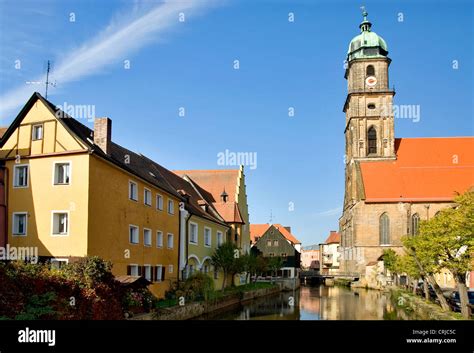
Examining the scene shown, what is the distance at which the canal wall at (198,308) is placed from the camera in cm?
1889

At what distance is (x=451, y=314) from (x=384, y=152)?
46677 millimetres

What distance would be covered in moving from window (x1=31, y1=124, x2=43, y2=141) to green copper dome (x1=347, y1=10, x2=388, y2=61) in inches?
2151

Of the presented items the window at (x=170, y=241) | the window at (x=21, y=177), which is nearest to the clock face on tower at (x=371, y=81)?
the window at (x=170, y=241)

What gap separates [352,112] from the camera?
66000 mm

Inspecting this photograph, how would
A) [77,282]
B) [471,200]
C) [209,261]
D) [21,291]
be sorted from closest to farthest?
[21,291]
[77,282]
[471,200]
[209,261]

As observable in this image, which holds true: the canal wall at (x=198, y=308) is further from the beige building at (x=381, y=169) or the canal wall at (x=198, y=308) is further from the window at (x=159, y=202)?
the beige building at (x=381, y=169)

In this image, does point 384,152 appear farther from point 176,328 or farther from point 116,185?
point 176,328

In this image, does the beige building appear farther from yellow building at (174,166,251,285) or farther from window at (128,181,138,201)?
window at (128,181,138,201)

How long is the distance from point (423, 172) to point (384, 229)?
9.48 m

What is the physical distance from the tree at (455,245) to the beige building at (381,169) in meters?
35.2

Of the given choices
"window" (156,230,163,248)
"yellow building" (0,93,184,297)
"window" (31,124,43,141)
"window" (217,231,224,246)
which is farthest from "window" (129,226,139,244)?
"window" (217,231,224,246)

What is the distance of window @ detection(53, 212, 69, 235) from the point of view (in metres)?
18.5

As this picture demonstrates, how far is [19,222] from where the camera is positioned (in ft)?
62.9

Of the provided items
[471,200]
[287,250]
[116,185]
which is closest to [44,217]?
[116,185]
